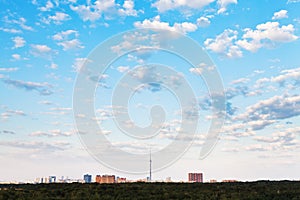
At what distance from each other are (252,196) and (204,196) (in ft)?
Answer: 15.8

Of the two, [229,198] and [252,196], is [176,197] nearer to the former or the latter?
[229,198]

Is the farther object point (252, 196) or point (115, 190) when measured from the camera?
point (115, 190)

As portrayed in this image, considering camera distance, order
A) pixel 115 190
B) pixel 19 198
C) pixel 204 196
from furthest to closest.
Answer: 1. pixel 115 190
2. pixel 204 196
3. pixel 19 198

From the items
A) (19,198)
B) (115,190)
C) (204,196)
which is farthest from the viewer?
(115,190)

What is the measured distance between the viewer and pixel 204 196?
37844mm

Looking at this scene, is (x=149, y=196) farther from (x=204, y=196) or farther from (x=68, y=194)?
(x=68, y=194)

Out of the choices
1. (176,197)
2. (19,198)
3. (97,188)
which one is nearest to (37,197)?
(19,198)

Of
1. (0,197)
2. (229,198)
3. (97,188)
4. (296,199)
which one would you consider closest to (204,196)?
(229,198)

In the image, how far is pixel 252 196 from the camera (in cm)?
3784

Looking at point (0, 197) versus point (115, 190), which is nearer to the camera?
point (0, 197)

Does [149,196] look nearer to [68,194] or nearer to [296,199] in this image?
[68,194]

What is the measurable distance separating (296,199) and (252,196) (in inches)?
162

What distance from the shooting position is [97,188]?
43.4 m

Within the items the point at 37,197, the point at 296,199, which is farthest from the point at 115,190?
the point at 296,199
